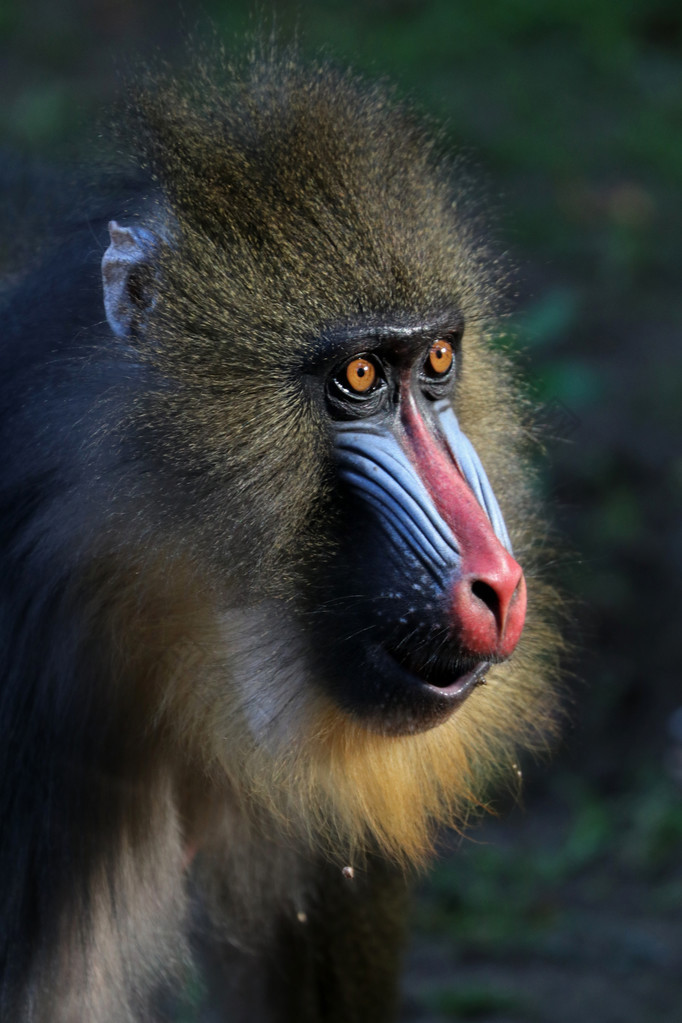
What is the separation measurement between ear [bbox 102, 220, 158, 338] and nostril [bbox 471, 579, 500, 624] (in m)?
0.77

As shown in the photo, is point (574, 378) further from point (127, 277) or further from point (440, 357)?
point (127, 277)

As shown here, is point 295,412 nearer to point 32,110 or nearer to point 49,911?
point 49,911

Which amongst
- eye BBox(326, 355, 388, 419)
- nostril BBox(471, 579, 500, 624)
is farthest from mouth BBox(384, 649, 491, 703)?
eye BBox(326, 355, 388, 419)

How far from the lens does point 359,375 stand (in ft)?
8.04

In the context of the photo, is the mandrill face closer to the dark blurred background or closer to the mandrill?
the mandrill

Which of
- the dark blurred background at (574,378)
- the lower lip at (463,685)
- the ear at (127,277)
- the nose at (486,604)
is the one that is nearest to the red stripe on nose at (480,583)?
the nose at (486,604)

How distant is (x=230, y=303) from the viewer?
2393mm

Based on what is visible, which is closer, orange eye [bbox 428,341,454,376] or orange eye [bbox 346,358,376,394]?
orange eye [bbox 346,358,376,394]

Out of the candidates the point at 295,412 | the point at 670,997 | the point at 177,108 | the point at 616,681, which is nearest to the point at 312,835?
the point at 295,412

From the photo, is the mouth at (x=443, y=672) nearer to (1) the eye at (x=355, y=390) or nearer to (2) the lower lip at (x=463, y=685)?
(2) the lower lip at (x=463, y=685)

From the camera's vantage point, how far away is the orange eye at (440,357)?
8.54 feet

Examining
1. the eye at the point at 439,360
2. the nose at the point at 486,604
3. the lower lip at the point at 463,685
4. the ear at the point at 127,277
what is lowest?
the lower lip at the point at 463,685

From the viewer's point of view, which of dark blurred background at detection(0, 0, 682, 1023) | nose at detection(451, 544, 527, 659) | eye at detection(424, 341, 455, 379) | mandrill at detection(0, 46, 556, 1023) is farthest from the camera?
dark blurred background at detection(0, 0, 682, 1023)

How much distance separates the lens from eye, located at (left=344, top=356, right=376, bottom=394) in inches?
96.2
